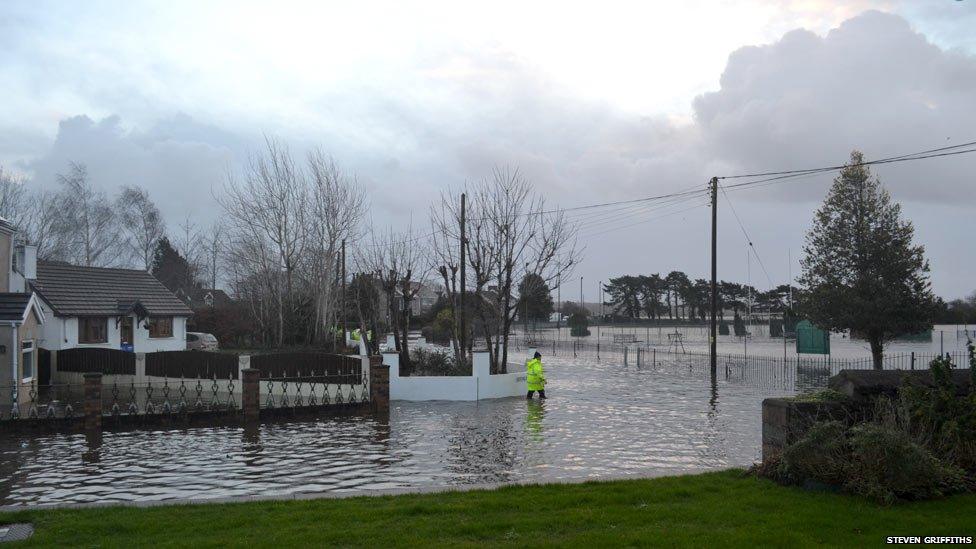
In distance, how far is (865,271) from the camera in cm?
3002

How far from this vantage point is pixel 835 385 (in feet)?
34.8

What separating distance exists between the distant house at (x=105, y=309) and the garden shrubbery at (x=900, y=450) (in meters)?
28.8

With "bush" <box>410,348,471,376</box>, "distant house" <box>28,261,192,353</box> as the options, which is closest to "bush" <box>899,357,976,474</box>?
"bush" <box>410,348,471,376</box>

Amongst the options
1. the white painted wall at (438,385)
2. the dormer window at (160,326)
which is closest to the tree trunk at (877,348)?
the white painted wall at (438,385)

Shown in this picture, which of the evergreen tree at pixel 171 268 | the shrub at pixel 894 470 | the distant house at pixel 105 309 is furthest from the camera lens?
the evergreen tree at pixel 171 268

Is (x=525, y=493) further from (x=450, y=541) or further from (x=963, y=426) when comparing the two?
(x=963, y=426)

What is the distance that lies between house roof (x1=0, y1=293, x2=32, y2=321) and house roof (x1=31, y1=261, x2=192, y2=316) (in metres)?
9.77

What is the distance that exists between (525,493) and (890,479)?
3869 mm

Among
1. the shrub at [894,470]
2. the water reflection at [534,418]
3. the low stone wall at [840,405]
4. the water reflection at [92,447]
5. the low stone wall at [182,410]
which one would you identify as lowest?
the water reflection at [534,418]

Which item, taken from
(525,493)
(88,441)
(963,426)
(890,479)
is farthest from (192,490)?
(963,426)

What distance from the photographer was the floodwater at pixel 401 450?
11.4m

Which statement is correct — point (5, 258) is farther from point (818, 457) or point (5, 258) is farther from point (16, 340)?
point (818, 457)

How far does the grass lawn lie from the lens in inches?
276

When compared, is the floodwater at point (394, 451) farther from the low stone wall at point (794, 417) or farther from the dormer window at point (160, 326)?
the dormer window at point (160, 326)
